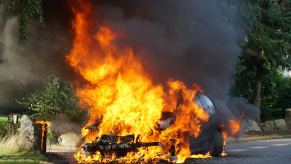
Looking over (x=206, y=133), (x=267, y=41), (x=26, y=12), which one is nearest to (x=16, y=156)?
(x=26, y=12)

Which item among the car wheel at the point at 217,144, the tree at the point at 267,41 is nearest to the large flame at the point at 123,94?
the car wheel at the point at 217,144

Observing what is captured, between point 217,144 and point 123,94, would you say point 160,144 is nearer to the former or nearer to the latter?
point 123,94

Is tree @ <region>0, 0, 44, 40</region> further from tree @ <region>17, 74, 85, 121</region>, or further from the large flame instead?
tree @ <region>17, 74, 85, 121</region>

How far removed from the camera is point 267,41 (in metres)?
24.2

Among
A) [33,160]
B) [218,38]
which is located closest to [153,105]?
[33,160]

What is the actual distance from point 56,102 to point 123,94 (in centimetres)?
720

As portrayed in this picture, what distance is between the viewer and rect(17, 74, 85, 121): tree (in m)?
19.4

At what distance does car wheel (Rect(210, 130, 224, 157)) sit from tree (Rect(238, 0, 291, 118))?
357 inches

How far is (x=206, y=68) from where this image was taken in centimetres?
1490

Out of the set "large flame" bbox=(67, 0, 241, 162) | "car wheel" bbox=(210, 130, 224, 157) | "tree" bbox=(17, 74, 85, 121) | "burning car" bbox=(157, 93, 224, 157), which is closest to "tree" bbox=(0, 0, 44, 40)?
"large flame" bbox=(67, 0, 241, 162)

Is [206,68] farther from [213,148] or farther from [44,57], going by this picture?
[44,57]

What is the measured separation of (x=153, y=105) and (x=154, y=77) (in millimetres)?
1218

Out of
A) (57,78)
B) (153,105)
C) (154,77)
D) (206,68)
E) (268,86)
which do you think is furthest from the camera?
(268,86)

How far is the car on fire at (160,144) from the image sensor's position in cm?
1141
